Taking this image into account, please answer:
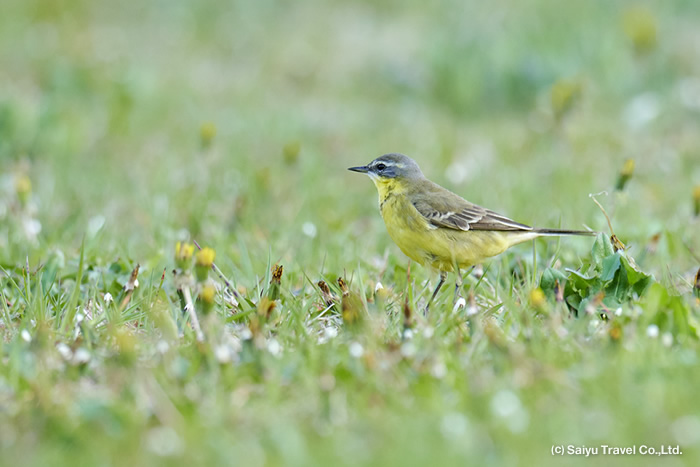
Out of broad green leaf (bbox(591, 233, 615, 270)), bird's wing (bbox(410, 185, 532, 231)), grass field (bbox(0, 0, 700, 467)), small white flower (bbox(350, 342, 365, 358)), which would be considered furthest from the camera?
bird's wing (bbox(410, 185, 532, 231))

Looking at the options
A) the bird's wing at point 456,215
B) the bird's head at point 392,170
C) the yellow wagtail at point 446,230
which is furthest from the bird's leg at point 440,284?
the bird's head at point 392,170

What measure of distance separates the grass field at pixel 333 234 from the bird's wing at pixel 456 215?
0.84ft

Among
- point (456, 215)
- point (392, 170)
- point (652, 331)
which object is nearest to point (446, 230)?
point (456, 215)

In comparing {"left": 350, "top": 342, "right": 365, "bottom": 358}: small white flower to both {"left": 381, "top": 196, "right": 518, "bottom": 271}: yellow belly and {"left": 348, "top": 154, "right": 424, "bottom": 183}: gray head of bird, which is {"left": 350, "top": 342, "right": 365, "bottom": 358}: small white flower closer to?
{"left": 381, "top": 196, "right": 518, "bottom": 271}: yellow belly

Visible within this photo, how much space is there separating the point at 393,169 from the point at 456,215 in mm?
659

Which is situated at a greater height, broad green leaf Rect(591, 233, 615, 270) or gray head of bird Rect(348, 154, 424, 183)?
gray head of bird Rect(348, 154, 424, 183)

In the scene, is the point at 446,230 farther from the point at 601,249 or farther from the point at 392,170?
the point at 601,249

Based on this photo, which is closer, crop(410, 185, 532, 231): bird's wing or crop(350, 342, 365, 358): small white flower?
crop(350, 342, 365, 358): small white flower

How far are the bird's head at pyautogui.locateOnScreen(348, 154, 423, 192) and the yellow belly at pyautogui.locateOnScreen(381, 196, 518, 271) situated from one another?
500mm

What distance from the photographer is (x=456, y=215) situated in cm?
554

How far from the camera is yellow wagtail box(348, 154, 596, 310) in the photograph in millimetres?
5266

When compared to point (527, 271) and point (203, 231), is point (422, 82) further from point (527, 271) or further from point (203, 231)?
point (527, 271)

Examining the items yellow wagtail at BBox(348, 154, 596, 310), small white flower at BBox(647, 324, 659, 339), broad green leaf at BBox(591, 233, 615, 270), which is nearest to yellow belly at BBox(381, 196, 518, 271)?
yellow wagtail at BBox(348, 154, 596, 310)

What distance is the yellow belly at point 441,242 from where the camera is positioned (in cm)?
526
